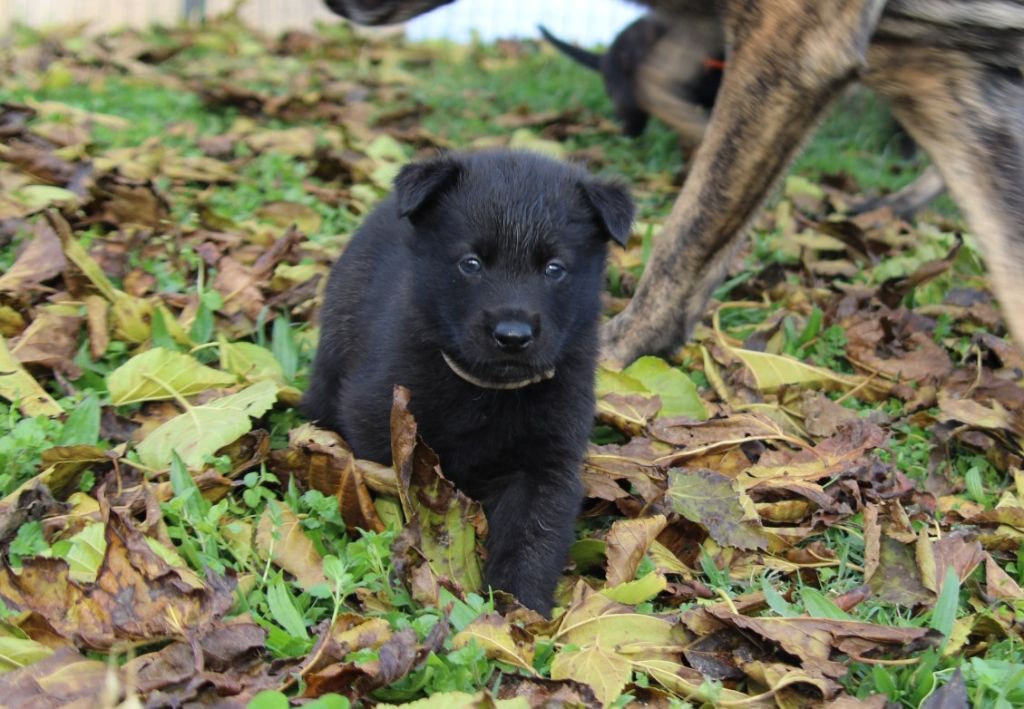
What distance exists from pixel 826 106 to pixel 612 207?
1186 millimetres

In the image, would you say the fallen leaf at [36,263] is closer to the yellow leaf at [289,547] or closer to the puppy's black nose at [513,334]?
the yellow leaf at [289,547]

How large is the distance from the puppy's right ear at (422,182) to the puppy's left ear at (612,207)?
0.38m

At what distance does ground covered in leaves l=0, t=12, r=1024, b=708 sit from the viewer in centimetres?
248

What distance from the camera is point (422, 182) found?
120 inches

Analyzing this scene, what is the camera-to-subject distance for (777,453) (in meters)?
3.57

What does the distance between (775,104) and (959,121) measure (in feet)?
1.92

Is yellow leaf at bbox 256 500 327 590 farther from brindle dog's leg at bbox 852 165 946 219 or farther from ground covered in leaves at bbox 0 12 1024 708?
brindle dog's leg at bbox 852 165 946 219

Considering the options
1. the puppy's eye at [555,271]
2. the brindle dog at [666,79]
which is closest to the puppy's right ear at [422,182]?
the puppy's eye at [555,271]

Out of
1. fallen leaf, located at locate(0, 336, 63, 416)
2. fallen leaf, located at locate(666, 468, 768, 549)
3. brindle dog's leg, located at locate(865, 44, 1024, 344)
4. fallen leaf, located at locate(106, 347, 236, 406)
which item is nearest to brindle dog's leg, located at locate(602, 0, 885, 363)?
brindle dog's leg, located at locate(865, 44, 1024, 344)

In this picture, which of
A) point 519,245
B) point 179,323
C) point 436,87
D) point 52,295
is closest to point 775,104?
point 519,245

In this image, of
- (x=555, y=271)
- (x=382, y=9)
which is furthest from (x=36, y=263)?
(x=555, y=271)

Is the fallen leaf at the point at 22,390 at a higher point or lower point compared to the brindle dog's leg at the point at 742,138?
lower

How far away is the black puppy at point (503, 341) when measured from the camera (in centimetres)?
298

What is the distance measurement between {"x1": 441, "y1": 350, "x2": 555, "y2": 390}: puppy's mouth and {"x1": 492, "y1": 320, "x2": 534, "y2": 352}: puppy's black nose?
177 mm
